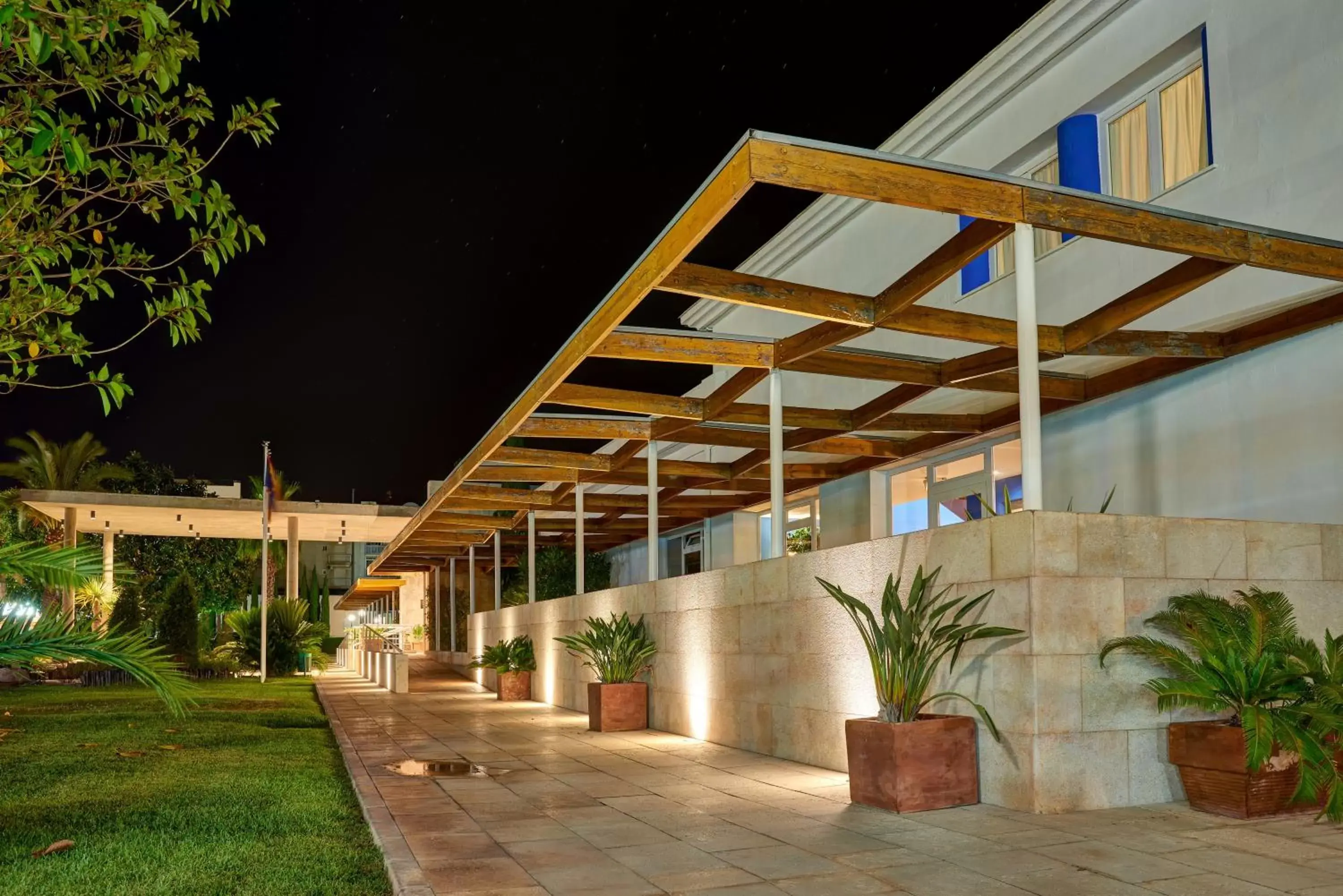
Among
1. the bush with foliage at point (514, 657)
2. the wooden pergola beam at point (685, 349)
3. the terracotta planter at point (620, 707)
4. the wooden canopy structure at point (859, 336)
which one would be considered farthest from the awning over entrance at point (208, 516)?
the wooden pergola beam at point (685, 349)

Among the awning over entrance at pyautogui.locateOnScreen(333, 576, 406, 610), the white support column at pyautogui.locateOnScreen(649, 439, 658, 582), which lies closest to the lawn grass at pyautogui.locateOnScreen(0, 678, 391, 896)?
the white support column at pyautogui.locateOnScreen(649, 439, 658, 582)

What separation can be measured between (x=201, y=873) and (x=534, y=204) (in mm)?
32472

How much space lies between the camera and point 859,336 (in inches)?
364

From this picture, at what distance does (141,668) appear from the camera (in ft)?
19.6

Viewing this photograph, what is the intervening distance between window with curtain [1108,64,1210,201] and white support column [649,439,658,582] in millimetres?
5626

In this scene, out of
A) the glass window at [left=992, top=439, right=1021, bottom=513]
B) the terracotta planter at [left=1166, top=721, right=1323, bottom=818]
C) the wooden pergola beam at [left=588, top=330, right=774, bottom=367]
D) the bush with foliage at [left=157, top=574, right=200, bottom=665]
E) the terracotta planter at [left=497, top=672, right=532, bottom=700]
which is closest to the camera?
the terracotta planter at [left=1166, top=721, right=1323, bottom=818]

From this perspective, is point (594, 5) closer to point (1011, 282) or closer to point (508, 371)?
point (1011, 282)

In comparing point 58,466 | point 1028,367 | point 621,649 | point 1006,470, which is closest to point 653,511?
point 621,649

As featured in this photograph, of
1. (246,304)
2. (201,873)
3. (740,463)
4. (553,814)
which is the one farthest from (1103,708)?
(246,304)

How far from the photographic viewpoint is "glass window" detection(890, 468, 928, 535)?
1512 cm

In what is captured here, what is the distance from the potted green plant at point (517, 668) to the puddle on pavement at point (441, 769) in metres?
8.58

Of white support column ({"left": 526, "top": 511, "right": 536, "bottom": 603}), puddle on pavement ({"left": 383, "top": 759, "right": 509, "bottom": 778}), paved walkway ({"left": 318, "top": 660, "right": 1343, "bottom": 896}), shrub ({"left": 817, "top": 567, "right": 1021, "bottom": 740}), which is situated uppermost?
white support column ({"left": 526, "top": 511, "right": 536, "bottom": 603})

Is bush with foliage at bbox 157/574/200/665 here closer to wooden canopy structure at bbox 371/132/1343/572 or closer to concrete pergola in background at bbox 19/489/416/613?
concrete pergola in background at bbox 19/489/416/613

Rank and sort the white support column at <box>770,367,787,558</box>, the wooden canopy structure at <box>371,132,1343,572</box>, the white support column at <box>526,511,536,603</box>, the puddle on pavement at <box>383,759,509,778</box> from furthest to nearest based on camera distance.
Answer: the white support column at <box>526,511,536,603</box> → the white support column at <box>770,367,787,558</box> → the puddle on pavement at <box>383,759,509,778</box> → the wooden canopy structure at <box>371,132,1343,572</box>
